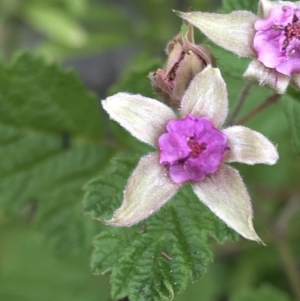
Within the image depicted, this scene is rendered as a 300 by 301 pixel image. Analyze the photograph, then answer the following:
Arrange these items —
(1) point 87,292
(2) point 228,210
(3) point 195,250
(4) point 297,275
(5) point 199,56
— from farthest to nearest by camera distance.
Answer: (1) point 87,292 < (4) point 297,275 < (3) point 195,250 < (5) point 199,56 < (2) point 228,210

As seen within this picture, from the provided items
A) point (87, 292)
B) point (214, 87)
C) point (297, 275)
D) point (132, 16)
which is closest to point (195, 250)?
point (214, 87)

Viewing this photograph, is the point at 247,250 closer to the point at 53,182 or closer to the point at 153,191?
the point at 53,182

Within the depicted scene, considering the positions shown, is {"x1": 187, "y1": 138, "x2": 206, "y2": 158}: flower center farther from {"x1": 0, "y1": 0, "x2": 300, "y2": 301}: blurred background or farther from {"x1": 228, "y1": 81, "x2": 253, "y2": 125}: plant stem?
{"x1": 0, "y1": 0, "x2": 300, "y2": 301}: blurred background

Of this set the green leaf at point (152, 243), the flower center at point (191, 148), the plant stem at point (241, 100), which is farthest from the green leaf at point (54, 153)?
the flower center at point (191, 148)

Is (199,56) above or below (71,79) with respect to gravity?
above

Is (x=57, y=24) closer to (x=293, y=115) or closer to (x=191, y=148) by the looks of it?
(x=293, y=115)

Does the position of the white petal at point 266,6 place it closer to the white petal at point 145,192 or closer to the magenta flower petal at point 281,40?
the magenta flower petal at point 281,40
